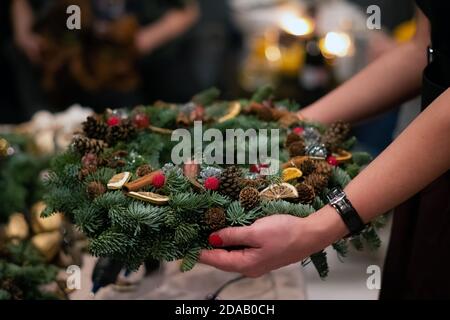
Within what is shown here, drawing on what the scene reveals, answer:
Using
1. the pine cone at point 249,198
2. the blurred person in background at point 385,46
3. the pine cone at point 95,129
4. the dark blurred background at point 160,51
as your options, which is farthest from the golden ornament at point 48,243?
the blurred person in background at point 385,46

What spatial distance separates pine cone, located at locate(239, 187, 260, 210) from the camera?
2.57ft

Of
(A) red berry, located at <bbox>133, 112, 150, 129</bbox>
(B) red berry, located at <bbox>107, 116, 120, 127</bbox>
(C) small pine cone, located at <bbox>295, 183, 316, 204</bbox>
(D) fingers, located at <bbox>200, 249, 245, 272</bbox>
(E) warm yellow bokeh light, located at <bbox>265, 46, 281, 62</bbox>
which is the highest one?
(E) warm yellow bokeh light, located at <bbox>265, 46, 281, 62</bbox>

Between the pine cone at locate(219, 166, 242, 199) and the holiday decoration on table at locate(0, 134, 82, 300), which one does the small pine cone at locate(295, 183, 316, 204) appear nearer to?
the pine cone at locate(219, 166, 242, 199)

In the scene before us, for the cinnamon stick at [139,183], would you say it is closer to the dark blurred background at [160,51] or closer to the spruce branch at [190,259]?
the spruce branch at [190,259]

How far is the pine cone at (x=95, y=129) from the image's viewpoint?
3.10ft

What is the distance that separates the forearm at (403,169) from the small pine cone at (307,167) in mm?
90

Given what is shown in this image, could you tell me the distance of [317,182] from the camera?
2.75 ft

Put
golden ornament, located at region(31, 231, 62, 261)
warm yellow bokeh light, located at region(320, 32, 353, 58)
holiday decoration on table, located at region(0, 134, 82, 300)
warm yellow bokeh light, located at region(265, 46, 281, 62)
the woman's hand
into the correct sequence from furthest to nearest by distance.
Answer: warm yellow bokeh light, located at region(265, 46, 281, 62)
warm yellow bokeh light, located at region(320, 32, 353, 58)
golden ornament, located at region(31, 231, 62, 261)
holiday decoration on table, located at region(0, 134, 82, 300)
the woman's hand

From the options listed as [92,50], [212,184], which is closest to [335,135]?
[212,184]

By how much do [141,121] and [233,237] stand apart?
0.30 meters

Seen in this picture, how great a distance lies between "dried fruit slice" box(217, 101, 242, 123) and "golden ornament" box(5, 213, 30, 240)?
51cm

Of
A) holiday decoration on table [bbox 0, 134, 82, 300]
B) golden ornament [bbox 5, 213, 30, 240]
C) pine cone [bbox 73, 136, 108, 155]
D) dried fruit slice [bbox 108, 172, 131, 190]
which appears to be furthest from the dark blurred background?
dried fruit slice [bbox 108, 172, 131, 190]

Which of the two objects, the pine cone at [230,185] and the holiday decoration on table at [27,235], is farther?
the holiday decoration on table at [27,235]
